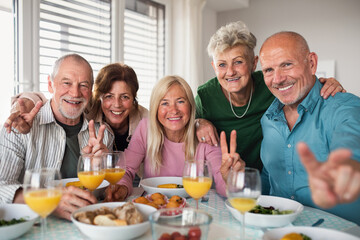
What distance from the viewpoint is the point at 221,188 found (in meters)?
1.79

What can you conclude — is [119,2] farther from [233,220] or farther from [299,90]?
[233,220]

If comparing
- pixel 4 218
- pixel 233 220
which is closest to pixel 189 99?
pixel 233 220

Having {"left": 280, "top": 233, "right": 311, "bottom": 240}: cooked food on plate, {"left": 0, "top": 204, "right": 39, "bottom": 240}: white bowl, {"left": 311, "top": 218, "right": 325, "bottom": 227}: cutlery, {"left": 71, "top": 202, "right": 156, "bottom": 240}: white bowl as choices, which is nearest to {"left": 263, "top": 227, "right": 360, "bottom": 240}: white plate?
{"left": 280, "top": 233, "right": 311, "bottom": 240}: cooked food on plate

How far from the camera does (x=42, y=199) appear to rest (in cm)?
108

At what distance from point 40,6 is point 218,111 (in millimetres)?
2329

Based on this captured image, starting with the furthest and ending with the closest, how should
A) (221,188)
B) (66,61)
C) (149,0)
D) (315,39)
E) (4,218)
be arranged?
(315,39), (149,0), (66,61), (221,188), (4,218)

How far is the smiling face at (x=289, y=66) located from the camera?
1910 mm

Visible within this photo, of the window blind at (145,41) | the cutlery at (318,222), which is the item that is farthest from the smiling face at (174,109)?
the window blind at (145,41)

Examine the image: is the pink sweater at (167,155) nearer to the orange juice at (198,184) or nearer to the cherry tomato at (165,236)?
the orange juice at (198,184)

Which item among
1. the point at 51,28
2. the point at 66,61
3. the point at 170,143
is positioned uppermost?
the point at 51,28

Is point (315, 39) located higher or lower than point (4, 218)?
higher

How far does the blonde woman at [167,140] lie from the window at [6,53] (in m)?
1.87

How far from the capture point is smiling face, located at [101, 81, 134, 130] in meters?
2.48

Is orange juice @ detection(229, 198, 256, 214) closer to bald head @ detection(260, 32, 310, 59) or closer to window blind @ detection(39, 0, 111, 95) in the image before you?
bald head @ detection(260, 32, 310, 59)
